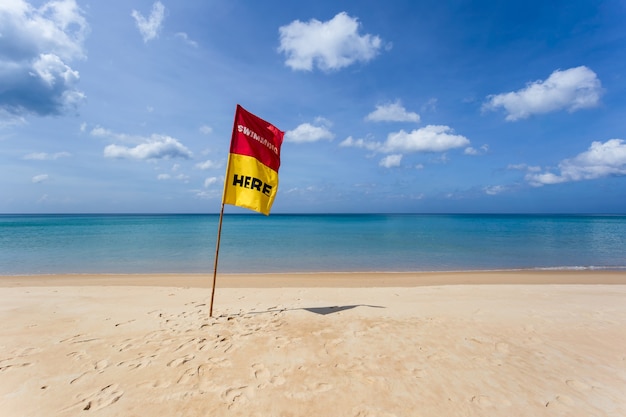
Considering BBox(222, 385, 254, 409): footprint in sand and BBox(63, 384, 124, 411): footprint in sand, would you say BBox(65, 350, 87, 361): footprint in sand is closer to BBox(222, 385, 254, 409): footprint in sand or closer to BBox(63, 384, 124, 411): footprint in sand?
Answer: BBox(63, 384, 124, 411): footprint in sand

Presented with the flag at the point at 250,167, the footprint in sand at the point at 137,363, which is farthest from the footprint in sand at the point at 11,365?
the flag at the point at 250,167

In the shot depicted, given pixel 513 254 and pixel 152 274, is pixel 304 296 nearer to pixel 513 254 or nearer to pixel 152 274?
pixel 152 274

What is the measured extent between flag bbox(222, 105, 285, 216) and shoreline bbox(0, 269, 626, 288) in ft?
21.7

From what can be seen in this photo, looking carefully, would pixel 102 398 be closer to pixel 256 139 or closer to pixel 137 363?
pixel 137 363

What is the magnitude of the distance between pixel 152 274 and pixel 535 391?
17.2 metres

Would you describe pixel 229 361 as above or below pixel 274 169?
below

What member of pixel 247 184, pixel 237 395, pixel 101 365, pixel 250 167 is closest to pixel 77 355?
pixel 101 365

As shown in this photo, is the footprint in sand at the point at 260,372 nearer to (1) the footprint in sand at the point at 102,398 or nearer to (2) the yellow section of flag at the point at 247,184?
(1) the footprint in sand at the point at 102,398

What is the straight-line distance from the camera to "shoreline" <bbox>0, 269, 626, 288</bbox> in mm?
13203

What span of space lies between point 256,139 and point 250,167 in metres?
0.79

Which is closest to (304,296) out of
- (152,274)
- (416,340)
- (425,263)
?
(416,340)

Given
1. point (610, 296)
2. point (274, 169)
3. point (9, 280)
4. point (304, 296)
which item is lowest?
point (9, 280)

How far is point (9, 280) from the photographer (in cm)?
1371

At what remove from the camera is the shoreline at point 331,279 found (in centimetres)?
1320
